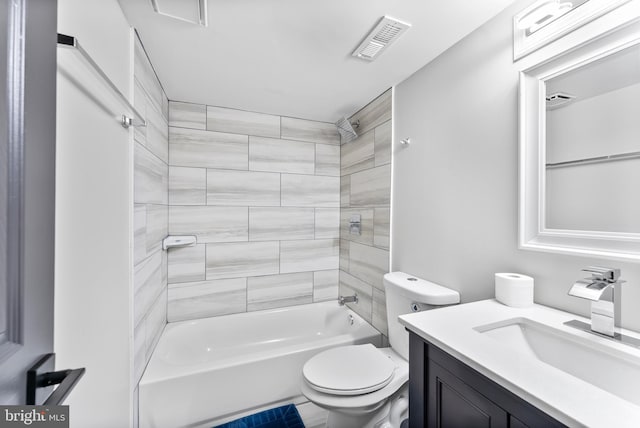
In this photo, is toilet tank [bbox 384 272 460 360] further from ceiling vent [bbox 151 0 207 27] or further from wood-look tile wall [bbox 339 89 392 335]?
ceiling vent [bbox 151 0 207 27]

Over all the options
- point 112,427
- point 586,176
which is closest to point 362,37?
point 586,176

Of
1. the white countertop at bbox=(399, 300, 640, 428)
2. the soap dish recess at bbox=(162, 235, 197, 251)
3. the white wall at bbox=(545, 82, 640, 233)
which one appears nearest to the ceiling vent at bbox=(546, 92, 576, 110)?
the white wall at bbox=(545, 82, 640, 233)

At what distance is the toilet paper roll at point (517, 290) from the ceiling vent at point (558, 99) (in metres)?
0.67

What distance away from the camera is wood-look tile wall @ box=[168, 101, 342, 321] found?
2.18 metres

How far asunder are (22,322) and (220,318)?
1.93 meters

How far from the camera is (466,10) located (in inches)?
45.9

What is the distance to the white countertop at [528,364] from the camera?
0.50 metres

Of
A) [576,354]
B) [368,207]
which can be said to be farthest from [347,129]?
[576,354]

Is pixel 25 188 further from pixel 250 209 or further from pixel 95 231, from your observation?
pixel 250 209

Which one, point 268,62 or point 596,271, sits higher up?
point 268,62

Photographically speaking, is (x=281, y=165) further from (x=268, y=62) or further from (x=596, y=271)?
(x=596, y=271)

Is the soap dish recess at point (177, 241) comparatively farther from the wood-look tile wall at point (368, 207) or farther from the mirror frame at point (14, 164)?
the mirror frame at point (14, 164)

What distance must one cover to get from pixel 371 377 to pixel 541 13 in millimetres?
1717

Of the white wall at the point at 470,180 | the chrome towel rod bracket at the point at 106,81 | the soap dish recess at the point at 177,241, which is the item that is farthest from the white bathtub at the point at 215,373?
the chrome towel rod bracket at the point at 106,81
